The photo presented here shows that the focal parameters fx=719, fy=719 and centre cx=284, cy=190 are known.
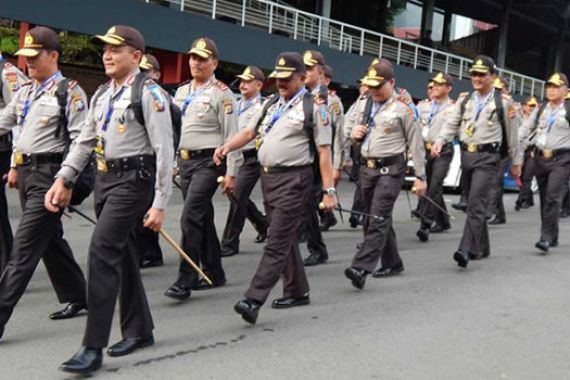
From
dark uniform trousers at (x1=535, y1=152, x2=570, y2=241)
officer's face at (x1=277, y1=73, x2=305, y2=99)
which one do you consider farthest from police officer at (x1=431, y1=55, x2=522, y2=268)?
officer's face at (x1=277, y1=73, x2=305, y2=99)

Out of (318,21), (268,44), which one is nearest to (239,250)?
(268,44)

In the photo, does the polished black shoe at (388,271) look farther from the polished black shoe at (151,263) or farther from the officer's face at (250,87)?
the officer's face at (250,87)

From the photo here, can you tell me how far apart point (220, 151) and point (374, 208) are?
163cm

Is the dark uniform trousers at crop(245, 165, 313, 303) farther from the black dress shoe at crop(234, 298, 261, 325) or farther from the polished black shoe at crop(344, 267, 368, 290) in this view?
the polished black shoe at crop(344, 267, 368, 290)

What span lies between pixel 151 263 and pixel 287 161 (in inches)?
95.8

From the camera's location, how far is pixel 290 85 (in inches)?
206

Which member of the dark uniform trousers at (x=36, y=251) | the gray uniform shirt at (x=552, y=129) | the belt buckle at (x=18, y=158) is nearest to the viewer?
the dark uniform trousers at (x=36, y=251)

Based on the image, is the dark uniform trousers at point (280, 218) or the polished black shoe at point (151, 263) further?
the polished black shoe at point (151, 263)

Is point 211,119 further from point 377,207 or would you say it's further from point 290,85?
point 377,207

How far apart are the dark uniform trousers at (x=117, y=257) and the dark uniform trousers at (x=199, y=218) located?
3.93ft

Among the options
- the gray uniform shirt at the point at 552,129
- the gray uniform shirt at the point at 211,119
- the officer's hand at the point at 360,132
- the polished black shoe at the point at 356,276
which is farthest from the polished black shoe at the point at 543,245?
the gray uniform shirt at the point at 211,119

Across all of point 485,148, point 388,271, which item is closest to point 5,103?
point 388,271

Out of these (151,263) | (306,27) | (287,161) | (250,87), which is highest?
(306,27)

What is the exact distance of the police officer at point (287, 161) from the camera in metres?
5.11
